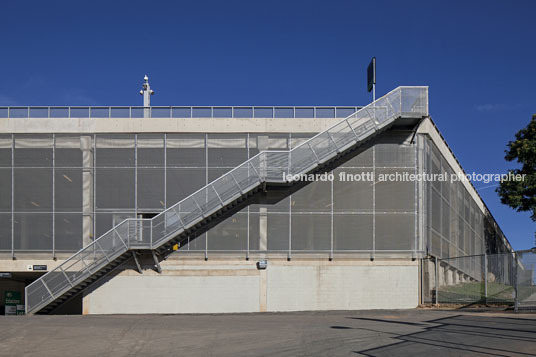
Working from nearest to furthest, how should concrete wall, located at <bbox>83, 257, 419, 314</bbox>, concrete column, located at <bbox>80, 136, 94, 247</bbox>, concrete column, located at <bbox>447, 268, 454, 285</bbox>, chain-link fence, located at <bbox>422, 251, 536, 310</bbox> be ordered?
chain-link fence, located at <bbox>422, 251, 536, 310</bbox>, concrete wall, located at <bbox>83, 257, 419, 314</bbox>, concrete column, located at <bbox>80, 136, 94, 247</bbox>, concrete column, located at <bbox>447, 268, 454, 285</bbox>

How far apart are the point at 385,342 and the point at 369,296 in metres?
11.0

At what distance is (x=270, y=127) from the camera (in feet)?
92.7

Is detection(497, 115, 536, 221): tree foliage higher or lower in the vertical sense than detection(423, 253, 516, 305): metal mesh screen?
higher

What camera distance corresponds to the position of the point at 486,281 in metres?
25.2

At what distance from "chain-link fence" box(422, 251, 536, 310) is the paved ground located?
1.75 metres

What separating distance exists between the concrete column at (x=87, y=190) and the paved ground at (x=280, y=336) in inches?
206

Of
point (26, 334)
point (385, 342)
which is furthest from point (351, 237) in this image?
point (26, 334)

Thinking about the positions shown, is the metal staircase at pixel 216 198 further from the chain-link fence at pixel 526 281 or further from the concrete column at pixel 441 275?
the chain-link fence at pixel 526 281

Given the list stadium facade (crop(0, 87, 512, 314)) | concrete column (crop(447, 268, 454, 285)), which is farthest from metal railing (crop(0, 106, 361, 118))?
concrete column (crop(447, 268, 454, 285))

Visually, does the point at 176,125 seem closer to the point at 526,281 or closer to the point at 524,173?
the point at 526,281

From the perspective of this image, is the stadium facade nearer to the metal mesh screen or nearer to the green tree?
the metal mesh screen

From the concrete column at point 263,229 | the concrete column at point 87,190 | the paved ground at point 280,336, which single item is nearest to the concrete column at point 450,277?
the paved ground at point 280,336

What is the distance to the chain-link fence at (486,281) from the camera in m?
23.0

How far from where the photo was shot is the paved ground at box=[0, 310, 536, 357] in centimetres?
1573
